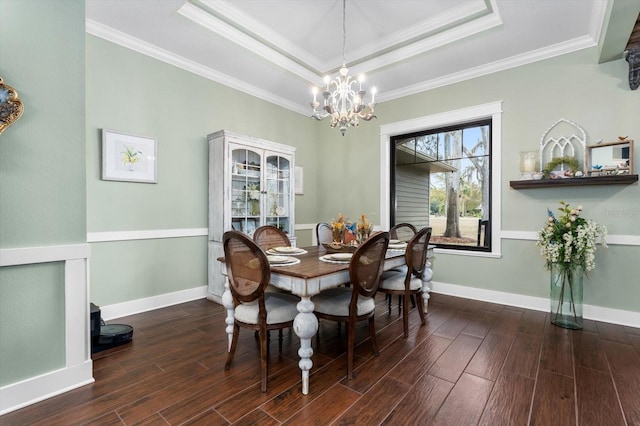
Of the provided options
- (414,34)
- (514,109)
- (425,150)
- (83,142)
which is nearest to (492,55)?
(514,109)

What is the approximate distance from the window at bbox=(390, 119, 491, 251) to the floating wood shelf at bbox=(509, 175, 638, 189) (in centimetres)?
49

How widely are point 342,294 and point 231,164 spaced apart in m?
2.18

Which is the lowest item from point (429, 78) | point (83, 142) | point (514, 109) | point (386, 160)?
point (83, 142)

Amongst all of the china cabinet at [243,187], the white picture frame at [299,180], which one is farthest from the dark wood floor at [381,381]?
the white picture frame at [299,180]

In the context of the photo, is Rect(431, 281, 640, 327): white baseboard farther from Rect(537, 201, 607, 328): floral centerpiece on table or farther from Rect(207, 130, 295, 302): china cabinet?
Rect(207, 130, 295, 302): china cabinet

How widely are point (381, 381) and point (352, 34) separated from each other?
135 inches

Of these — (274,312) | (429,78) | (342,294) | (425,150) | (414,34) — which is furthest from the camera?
(425,150)

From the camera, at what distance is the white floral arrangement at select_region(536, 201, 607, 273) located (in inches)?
108

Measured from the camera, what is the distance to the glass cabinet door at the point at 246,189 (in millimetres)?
3635

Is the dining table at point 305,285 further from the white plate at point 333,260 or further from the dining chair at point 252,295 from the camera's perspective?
the dining chair at point 252,295

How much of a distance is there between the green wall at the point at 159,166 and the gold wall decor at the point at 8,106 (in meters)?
1.31

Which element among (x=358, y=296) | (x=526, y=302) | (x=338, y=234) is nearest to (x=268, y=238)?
(x=338, y=234)

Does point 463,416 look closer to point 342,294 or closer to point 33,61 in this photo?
point 342,294

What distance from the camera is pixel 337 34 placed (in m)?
3.34
